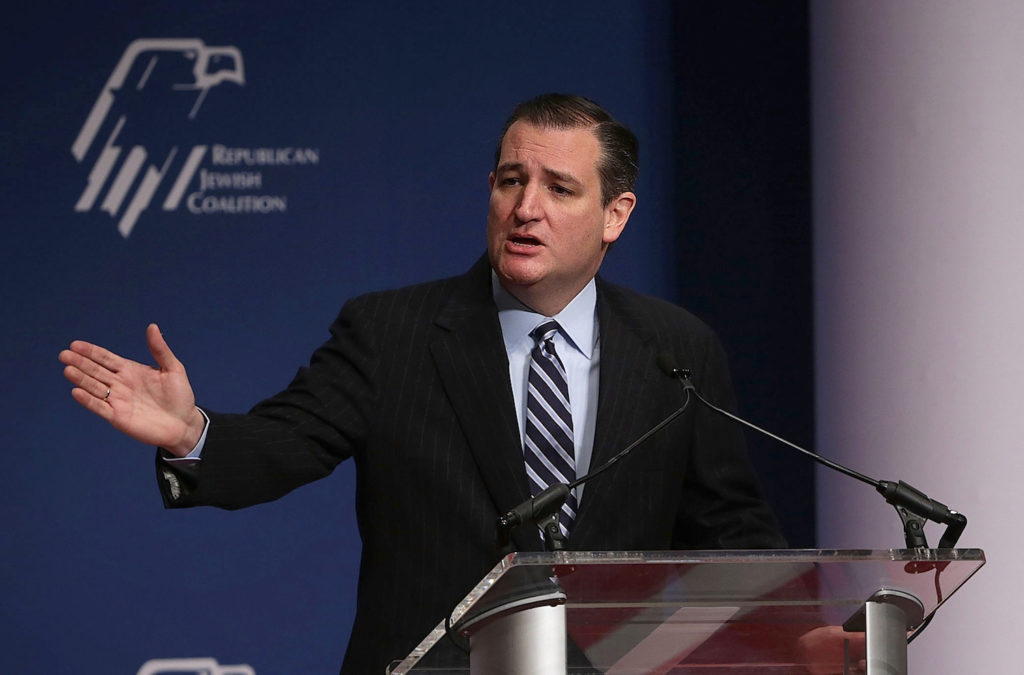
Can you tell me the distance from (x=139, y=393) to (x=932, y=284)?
1.85 meters

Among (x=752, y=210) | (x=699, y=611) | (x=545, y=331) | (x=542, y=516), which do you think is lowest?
(x=699, y=611)

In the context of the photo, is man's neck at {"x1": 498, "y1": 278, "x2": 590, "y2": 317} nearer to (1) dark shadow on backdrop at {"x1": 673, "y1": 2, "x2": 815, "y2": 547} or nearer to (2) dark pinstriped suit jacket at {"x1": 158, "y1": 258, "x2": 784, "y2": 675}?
(2) dark pinstriped suit jacket at {"x1": 158, "y1": 258, "x2": 784, "y2": 675}

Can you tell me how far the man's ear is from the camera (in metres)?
2.43

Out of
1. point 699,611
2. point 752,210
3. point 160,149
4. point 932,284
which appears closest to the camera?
point 699,611

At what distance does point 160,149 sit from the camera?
12.2 feet

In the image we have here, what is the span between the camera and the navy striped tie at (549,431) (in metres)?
2.19

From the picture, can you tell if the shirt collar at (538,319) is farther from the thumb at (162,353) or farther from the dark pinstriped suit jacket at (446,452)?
the thumb at (162,353)

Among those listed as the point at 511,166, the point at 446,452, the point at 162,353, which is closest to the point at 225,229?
the point at 511,166

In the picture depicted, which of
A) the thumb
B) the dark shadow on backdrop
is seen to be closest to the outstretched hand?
the thumb

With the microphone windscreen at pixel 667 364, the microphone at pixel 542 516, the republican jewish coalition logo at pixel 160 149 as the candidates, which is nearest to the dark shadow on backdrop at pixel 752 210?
the republican jewish coalition logo at pixel 160 149

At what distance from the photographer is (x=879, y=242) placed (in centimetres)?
323

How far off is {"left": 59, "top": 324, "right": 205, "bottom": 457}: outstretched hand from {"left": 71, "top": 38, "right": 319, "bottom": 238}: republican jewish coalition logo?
1.91 meters

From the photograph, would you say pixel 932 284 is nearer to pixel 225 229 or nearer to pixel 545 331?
pixel 545 331

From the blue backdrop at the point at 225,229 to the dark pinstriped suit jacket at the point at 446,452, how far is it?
143 cm
